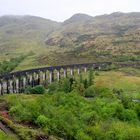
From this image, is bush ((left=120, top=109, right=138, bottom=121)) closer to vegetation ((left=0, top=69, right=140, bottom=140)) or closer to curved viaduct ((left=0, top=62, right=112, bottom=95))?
vegetation ((left=0, top=69, right=140, bottom=140))

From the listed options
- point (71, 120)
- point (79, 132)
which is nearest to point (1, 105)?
point (71, 120)

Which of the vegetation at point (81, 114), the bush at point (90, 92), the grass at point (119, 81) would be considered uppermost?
the vegetation at point (81, 114)

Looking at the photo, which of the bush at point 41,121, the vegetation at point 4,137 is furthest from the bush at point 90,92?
the vegetation at point 4,137

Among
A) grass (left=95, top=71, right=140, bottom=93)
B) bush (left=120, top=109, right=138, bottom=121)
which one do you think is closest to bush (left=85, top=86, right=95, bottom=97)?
grass (left=95, top=71, right=140, bottom=93)

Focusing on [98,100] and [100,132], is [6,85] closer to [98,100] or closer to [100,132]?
[98,100]

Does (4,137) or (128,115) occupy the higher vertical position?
(4,137)

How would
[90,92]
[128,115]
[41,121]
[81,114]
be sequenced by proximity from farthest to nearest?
[90,92] < [128,115] < [81,114] < [41,121]

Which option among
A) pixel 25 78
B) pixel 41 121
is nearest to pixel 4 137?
pixel 41 121

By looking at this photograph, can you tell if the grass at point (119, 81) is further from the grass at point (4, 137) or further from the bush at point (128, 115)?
the grass at point (4, 137)

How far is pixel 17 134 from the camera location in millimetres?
64750

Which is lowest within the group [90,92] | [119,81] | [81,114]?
[119,81]

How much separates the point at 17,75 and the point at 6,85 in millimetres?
6672

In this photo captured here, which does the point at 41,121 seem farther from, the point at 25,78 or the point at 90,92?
the point at 25,78

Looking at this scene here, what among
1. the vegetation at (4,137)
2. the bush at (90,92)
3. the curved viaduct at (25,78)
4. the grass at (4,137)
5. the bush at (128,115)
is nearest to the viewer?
the vegetation at (4,137)
